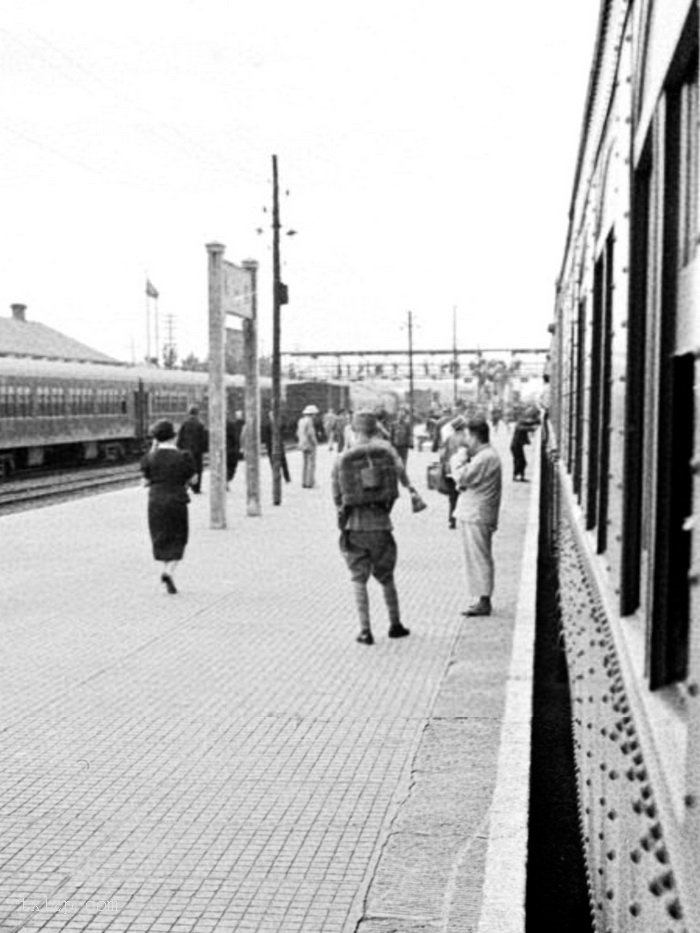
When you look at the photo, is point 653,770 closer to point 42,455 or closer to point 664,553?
point 664,553

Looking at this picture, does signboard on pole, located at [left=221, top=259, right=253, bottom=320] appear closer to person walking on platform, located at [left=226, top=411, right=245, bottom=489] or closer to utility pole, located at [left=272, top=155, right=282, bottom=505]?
utility pole, located at [left=272, top=155, right=282, bottom=505]

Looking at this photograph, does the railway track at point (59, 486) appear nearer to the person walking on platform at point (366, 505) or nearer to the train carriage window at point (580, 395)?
the person walking on platform at point (366, 505)

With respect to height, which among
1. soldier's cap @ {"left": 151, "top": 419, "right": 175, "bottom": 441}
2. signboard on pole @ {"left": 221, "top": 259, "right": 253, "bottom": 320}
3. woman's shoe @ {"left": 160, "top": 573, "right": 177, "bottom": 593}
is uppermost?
signboard on pole @ {"left": 221, "top": 259, "right": 253, "bottom": 320}

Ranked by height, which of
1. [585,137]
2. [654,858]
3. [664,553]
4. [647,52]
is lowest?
[654,858]

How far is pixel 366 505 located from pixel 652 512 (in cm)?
740

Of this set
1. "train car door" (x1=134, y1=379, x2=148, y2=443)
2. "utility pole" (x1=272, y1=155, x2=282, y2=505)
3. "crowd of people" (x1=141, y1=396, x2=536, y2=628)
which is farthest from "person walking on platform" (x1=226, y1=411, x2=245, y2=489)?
"train car door" (x1=134, y1=379, x2=148, y2=443)

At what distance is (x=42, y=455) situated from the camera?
121ft

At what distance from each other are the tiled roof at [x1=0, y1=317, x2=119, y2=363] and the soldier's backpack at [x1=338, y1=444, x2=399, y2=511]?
7074 centimetres

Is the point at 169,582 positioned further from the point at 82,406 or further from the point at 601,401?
the point at 82,406

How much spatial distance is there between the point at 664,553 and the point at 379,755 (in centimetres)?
453

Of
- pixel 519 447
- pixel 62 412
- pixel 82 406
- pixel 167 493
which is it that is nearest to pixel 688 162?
pixel 167 493

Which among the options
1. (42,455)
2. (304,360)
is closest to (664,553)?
(42,455)

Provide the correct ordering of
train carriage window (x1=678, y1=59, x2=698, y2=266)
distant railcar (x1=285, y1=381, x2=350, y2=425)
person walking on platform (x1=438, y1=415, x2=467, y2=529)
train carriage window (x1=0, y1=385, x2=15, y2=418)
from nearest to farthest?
train carriage window (x1=678, y1=59, x2=698, y2=266) < person walking on platform (x1=438, y1=415, x2=467, y2=529) < train carriage window (x1=0, y1=385, x2=15, y2=418) < distant railcar (x1=285, y1=381, x2=350, y2=425)

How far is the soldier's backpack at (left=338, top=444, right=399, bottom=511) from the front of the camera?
376 inches
